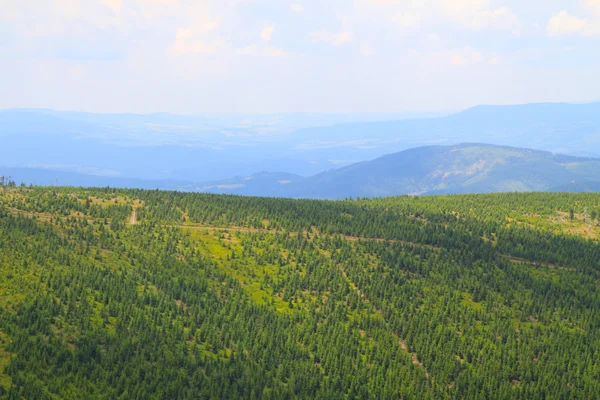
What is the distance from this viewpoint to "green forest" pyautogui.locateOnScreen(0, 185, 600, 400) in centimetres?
11162

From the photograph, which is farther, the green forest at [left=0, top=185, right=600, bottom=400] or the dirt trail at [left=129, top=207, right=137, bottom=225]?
the dirt trail at [left=129, top=207, right=137, bottom=225]

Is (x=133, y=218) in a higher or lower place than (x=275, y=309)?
higher

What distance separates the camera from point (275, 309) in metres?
149

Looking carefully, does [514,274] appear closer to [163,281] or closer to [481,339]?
[481,339]

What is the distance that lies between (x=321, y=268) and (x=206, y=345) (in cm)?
4894

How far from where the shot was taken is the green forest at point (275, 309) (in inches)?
4395

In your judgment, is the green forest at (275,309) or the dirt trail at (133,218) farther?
the dirt trail at (133,218)

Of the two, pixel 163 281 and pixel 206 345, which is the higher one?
pixel 163 281

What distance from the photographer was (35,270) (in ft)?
436

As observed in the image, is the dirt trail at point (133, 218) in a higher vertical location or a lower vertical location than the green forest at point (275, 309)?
higher

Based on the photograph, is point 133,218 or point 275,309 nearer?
point 275,309

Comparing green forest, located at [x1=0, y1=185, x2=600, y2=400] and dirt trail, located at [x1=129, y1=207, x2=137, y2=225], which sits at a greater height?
dirt trail, located at [x1=129, y1=207, x2=137, y2=225]

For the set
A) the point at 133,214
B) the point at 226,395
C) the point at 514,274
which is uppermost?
the point at 133,214

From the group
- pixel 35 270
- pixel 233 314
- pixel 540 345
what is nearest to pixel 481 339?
pixel 540 345
